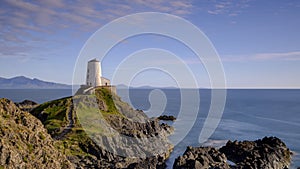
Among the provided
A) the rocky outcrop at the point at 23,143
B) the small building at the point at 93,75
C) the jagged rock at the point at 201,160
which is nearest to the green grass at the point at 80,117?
A: the small building at the point at 93,75

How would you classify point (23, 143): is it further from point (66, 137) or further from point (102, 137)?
point (102, 137)

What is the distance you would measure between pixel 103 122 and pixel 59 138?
15.1m

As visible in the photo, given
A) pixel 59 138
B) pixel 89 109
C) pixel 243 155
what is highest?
pixel 89 109

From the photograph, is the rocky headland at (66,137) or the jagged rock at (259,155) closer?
the rocky headland at (66,137)

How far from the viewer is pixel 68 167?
47.0m

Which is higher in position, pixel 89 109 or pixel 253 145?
pixel 89 109

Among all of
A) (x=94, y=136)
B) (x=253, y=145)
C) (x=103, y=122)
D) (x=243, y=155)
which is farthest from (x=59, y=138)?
(x=253, y=145)

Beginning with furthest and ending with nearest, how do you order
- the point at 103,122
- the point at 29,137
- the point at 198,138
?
the point at 198,138
the point at 103,122
the point at 29,137

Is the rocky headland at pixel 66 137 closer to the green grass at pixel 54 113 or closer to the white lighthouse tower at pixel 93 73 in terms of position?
the green grass at pixel 54 113

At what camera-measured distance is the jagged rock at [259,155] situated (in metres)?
63.6

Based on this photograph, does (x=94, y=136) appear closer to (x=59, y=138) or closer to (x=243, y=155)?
(x=59, y=138)

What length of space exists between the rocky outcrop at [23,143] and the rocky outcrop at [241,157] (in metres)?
26.4

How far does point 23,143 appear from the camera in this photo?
141ft

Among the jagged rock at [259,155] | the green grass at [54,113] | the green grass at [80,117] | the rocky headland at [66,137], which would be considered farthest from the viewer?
the green grass at [54,113]
